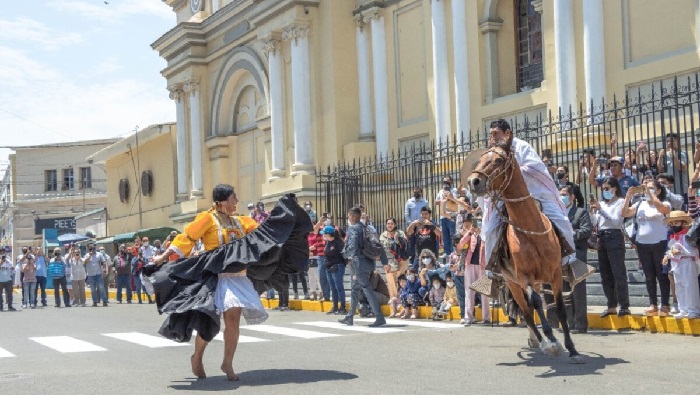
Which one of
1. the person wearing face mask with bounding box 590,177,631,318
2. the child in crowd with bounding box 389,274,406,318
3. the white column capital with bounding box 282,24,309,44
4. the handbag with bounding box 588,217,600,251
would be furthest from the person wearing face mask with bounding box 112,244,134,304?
the handbag with bounding box 588,217,600,251

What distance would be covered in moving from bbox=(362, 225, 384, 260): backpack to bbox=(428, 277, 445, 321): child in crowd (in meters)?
1.36

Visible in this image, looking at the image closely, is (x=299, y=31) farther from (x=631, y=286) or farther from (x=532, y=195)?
(x=532, y=195)

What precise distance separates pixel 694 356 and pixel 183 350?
6492 mm

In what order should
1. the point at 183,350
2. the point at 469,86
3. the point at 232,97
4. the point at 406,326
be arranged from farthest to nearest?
the point at 232,97 < the point at 469,86 < the point at 406,326 < the point at 183,350

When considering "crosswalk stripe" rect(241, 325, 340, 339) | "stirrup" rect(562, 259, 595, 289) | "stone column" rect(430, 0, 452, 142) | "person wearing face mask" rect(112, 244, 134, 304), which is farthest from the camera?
"person wearing face mask" rect(112, 244, 134, 304)

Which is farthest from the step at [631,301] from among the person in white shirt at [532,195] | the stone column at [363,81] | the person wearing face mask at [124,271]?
the person wearing face mask at [124,271]

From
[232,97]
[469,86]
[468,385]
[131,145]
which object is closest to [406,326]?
[468,385]

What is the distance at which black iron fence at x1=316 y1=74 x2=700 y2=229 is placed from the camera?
1941 centimetres

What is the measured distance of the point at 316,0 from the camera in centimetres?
3244

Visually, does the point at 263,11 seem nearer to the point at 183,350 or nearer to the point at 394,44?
the point at 394,44

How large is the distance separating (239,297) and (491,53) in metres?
18.3

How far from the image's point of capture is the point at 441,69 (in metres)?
28.2

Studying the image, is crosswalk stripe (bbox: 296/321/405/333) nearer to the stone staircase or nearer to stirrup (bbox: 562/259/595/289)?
the stone staircase

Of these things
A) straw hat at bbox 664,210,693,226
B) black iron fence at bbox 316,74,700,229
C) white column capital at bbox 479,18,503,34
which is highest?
white column capital at bbox 479,18,503,34
